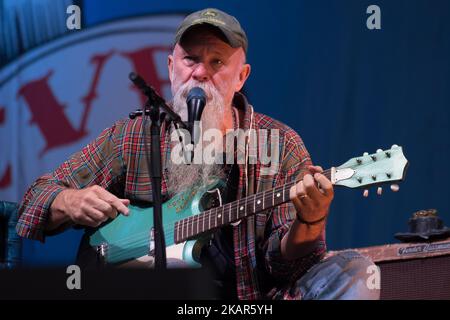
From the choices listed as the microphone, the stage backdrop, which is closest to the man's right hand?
the microphone

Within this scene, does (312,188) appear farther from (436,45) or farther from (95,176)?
(436,45)

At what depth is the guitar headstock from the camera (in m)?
2.50

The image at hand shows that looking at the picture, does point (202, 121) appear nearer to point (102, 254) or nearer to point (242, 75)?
point (242, 75)

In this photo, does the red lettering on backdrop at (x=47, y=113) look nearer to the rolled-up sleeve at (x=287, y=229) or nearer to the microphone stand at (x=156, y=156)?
the rolled-up sleeve at (x=287, y=229)

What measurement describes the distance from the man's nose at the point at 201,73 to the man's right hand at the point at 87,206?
565mm

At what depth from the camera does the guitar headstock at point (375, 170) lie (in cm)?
250

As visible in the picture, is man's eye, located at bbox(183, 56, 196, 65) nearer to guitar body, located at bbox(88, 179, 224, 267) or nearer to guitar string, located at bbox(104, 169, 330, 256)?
guitar body, located at bbox(88, 179, 224, 267)

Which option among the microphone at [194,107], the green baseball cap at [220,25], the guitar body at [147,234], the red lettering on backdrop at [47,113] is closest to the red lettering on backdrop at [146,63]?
the red lettering on backdrop at [47,113]

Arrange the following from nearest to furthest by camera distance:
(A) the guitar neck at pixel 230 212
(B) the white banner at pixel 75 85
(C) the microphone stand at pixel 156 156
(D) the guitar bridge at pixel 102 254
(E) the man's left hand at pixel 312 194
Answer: (C) the microphone stand at pixel 156 156, (E) the man's left hand at pixel 312 194, (A) the guitar neck at pixel 230 212, (D) the guitar bridge at pixel 102 254, (B) the white banner at pixel 75 85

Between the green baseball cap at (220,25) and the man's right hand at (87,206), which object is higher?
the green baseball cap at (220,25)

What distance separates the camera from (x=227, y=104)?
124 inches

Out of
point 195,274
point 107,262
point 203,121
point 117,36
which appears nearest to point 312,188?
point 203,121

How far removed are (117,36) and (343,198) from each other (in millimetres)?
1304
